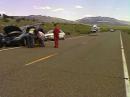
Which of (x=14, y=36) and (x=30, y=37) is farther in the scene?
(x=14, y=36)

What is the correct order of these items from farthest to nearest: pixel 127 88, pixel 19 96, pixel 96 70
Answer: pixel 96 70 → pixel 127 88 → pixel 19 96

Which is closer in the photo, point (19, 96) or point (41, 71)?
point (19, 96)

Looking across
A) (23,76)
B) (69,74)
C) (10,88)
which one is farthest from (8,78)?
(69,74)

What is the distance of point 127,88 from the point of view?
8.91m

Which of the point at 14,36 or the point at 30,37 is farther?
the point at 14,36

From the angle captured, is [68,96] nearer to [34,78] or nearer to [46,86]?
[46,86]

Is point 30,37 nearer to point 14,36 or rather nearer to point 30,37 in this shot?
point 30,37

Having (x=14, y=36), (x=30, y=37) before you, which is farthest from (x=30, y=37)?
(x=14, y=36)

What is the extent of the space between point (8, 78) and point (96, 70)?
380cm

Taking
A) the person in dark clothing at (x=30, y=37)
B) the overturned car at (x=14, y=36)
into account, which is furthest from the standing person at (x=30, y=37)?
the overturned car at (x=14, y=36)

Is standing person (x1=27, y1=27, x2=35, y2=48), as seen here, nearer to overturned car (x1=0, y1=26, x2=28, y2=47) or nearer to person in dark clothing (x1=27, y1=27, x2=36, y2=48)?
person in dark clothing (x1=27, y1=27, x2=36, y2=48)

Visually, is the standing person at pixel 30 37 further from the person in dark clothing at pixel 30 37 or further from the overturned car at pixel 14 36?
the overturned car at pixel 14 36

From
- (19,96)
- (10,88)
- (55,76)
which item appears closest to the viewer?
(19,96)

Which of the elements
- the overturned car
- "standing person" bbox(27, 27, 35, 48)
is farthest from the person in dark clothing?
the overturned car
